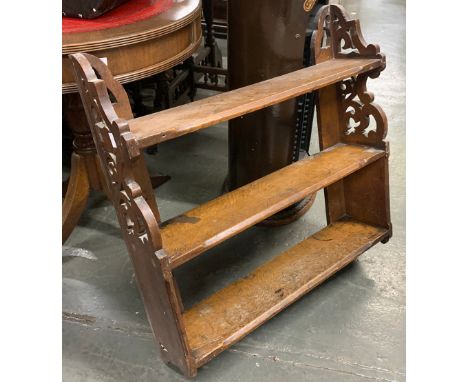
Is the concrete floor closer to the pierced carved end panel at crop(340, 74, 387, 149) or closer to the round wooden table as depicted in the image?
the pierced carved end panel at crop(340, 74, 387, 149)

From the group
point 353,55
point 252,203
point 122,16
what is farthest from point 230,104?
point 353,55

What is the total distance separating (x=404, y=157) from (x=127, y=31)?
190 centimetres

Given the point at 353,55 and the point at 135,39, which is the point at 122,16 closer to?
the point at 135,39

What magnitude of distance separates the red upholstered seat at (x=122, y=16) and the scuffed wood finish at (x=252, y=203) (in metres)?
0.66

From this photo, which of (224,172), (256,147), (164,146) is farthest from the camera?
(164,146)

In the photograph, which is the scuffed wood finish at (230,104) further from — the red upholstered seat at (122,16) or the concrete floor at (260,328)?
the concrete floor at (260,328)

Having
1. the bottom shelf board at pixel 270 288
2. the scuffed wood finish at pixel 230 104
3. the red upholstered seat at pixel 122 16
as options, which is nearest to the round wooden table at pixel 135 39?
the red upholstered seat at pixel 122 16

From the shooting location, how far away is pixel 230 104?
136 centimetres

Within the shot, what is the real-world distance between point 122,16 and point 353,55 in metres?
0.87

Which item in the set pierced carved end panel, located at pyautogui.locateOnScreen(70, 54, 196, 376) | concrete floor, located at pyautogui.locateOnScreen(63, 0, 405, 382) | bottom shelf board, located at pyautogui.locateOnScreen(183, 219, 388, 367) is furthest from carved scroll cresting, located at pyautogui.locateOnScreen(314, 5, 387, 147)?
pierced carved end panel, located at pyautogui.locateOnScreen(70, 54, 196, 376)

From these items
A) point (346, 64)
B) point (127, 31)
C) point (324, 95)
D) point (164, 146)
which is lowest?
point (164, 146)

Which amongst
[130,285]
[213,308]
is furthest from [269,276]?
[130,285]

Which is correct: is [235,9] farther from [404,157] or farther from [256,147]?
[404,157]

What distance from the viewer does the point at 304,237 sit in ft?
7.20
